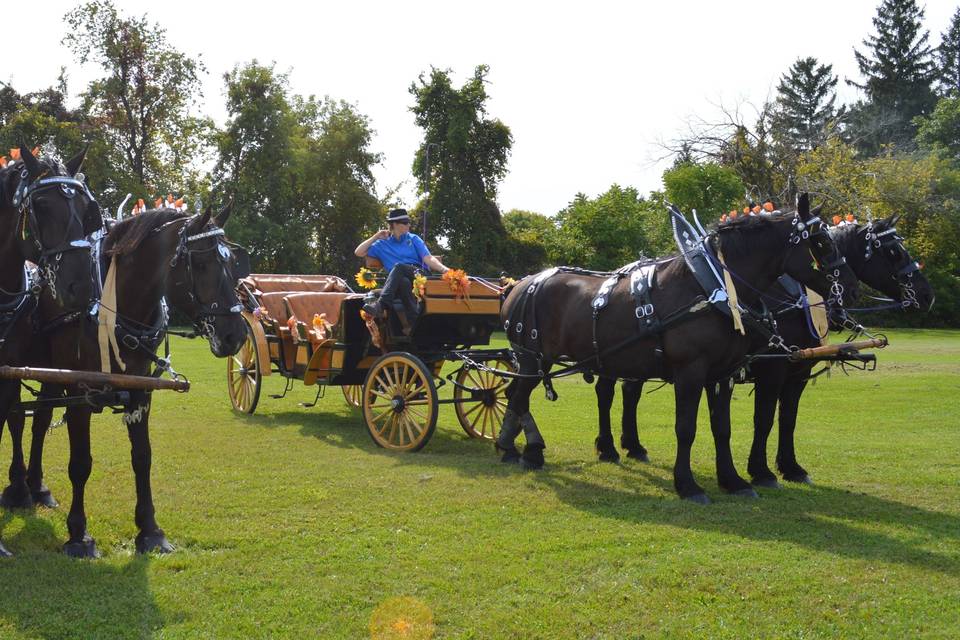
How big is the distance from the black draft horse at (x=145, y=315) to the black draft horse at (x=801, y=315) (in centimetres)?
448

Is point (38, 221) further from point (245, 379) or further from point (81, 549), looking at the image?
point (245, 379)

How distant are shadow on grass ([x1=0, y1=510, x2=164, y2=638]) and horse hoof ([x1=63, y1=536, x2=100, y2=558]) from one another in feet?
0.20

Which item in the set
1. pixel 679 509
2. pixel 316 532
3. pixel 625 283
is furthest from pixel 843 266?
pixel 316 532

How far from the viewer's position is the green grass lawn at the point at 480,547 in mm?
4590

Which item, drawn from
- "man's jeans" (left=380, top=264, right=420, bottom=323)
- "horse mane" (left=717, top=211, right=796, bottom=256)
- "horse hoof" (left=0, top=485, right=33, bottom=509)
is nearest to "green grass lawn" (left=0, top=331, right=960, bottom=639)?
"horse hoof" (left=0, top=485, right=33, bottom=509)

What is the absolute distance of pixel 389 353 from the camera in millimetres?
9828

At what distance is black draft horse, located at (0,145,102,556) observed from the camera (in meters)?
5.04

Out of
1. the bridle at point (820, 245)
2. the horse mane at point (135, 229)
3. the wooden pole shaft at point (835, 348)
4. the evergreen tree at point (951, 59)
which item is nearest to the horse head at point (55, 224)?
the horse mane at point (135, 229)

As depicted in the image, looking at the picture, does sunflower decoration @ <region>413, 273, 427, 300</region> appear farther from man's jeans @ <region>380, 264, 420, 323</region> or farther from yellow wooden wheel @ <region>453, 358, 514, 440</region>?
yellow wooden wheel @ <region>453, 358, 514, 440</region>

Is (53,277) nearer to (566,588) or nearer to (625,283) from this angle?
(566,588)

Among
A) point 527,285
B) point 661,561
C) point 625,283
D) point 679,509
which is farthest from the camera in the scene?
point 527,285

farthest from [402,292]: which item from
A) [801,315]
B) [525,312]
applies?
[801,315]

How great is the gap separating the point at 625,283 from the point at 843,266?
5.78 feet

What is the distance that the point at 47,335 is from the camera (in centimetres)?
592
